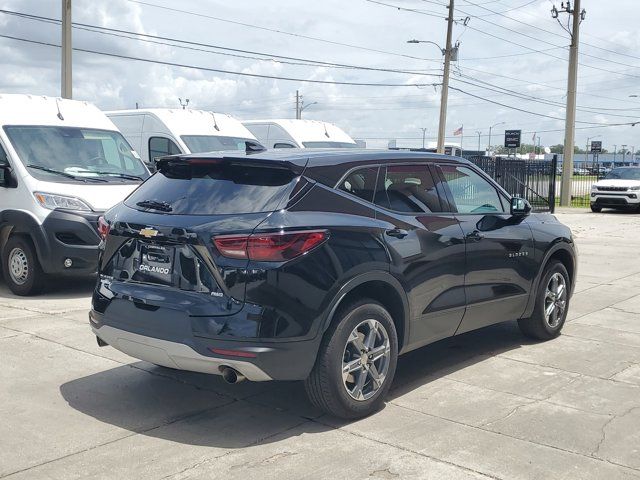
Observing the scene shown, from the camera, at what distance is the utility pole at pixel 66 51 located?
1942cm

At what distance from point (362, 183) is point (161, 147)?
1066 cm

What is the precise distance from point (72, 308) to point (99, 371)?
8.94 feet

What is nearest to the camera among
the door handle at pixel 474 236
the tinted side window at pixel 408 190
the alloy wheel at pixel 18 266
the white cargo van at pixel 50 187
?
the tinted side window at pixel 408 190

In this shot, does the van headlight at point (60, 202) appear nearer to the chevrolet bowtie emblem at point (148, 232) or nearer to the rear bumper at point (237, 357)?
the chevrolet bowtie emblem at point (148, 232)

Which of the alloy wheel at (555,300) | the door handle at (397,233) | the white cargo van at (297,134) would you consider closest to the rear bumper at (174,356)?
the door handle at (397,233)

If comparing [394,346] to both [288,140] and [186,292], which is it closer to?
[186,292]

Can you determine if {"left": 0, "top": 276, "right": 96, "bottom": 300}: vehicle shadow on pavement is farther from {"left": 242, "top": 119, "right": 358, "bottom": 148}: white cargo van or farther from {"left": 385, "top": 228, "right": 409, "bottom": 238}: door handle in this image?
{"left": 242, "top": 119, "right": 358, "bottom": 148}: white cargo van

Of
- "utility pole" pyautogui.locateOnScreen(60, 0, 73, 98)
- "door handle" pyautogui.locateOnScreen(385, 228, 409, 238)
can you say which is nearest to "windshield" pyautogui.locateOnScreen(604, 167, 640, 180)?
"utility pole" pyautogui.locateOnScreen(60, 0, 73, 98)

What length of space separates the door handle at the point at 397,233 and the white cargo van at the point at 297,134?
12.2m

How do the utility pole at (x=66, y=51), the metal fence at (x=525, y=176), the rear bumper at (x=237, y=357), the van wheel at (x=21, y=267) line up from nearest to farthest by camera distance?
the rear bumper at (x=237, y=357) → the van wheel at (x=21, y=267) → the utility pole at (x=66, y=51) → the metal fence at (x=525, y=176)

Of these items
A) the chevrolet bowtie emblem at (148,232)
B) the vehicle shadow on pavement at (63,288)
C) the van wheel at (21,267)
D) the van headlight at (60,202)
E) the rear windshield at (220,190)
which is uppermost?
the rear windshield at (220,190)

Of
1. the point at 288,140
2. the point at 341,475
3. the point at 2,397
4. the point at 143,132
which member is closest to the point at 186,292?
the point at 341,475

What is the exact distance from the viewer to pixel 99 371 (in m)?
5.98

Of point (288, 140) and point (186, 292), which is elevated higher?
point (288, 140)
